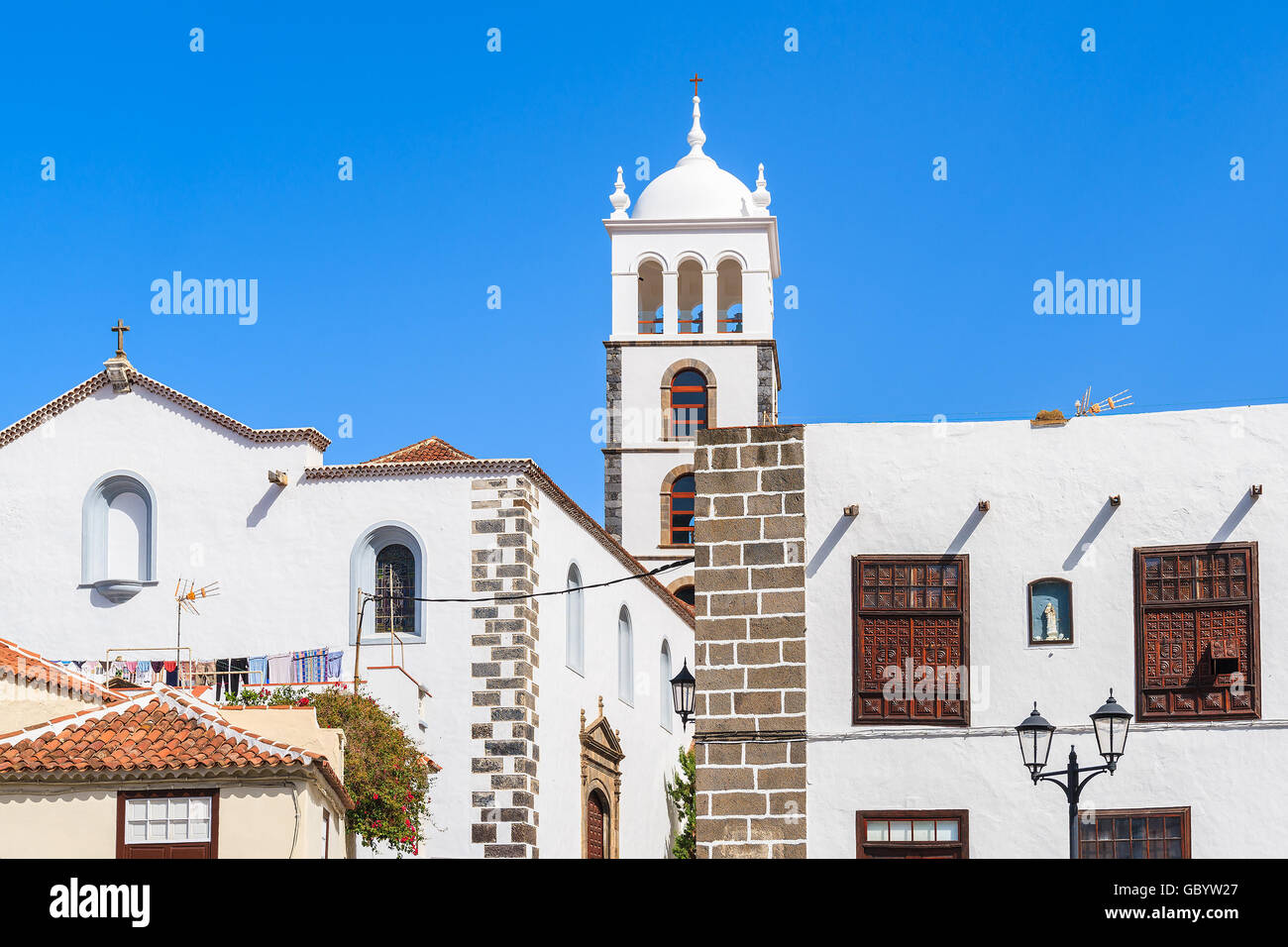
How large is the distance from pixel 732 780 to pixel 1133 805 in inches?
144

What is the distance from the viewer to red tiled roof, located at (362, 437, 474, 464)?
30859mm

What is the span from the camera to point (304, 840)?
2086 cm

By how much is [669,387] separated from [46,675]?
24.1 meters

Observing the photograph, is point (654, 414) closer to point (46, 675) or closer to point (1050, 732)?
point (46, 675)

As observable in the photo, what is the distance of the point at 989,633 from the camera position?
18141 millimetres

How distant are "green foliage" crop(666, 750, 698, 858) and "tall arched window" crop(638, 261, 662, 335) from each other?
12261 millimetres

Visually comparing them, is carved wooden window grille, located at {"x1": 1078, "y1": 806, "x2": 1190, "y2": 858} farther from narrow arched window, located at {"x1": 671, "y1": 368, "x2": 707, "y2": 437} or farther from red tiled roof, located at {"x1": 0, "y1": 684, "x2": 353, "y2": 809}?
narrow arched window, located at {"x1": 671, "y1": 368, "x2": 707, "y2": 437}

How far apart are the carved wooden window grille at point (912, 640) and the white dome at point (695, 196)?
30477 mm

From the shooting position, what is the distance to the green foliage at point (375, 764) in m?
25.8

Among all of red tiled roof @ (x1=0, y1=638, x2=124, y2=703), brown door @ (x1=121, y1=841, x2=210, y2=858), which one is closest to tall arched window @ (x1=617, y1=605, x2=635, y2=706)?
red tiled roof @ (x1=0, y1=638, x2=124, y2=703)

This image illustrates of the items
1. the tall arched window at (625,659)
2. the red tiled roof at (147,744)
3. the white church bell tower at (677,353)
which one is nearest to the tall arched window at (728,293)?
the white church bell tower at (677,353)

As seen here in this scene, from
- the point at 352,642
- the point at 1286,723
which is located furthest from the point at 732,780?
the point at 352,642

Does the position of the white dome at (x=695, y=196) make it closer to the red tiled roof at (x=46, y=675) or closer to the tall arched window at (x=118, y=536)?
the tall arched window at (x=118, y=536)
